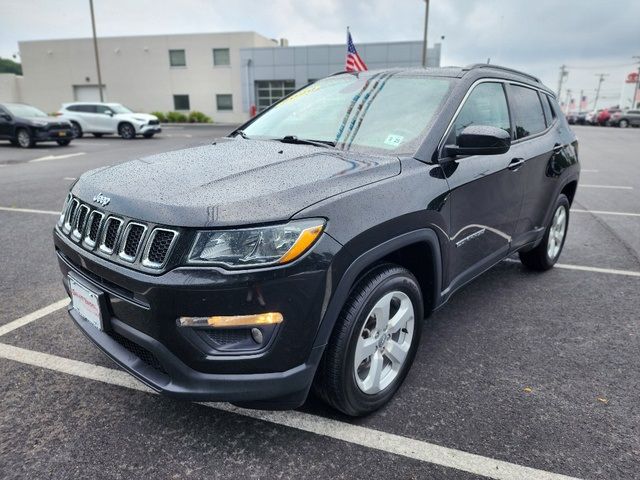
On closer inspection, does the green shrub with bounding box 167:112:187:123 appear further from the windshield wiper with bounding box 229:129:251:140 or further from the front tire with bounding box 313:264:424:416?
the front tire with bounding box 313:264:424:416

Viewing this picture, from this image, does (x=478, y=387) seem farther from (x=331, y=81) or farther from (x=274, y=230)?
(x=331, y=81)

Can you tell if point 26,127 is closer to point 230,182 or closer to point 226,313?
point 230,182

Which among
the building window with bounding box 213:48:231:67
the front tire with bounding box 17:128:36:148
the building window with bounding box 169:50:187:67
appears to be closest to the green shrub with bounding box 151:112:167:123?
the building window with bounding box 169:50:187:67

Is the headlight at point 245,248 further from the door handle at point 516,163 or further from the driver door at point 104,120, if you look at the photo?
the driver door at point 104,120

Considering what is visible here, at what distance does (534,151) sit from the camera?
3799 millimetres

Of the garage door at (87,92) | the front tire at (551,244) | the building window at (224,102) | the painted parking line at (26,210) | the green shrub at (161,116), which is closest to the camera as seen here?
the front tire at (551,244)

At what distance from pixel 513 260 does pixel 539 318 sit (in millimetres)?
1506

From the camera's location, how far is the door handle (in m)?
3.40

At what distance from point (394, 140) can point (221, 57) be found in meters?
40.4

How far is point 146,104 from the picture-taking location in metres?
41.7

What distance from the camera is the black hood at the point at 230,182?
75.8 inches

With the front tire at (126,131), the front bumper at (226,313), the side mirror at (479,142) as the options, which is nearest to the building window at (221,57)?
the front tire at (126,131)

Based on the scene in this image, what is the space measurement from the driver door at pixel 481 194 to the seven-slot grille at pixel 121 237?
1.57 meters

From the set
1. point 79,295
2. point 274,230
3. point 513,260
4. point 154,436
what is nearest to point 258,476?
point 154,436
